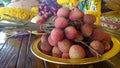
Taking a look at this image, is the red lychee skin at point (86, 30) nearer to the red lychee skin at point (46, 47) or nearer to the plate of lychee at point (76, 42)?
the plate of lychee at point (76, 42)

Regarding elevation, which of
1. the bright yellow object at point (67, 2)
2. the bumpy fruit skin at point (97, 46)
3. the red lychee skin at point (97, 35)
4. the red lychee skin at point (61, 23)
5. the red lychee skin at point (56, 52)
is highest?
the bright yellow object at point (67, 2)

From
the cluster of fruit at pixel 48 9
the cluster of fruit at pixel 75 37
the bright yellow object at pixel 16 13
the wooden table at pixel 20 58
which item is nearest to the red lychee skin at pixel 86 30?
the cluster of fruit at pixel 75 37

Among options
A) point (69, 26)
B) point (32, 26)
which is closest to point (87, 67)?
point (69, 26)

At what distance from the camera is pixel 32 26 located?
0.70 metres

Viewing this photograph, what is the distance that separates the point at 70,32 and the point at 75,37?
23mm

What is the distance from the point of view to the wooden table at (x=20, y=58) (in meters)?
0.66

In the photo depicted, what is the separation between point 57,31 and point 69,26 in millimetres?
43

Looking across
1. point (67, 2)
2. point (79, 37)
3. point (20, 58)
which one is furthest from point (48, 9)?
point (79, 37)

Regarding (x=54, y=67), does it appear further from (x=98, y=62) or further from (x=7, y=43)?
(x=7, y=43)

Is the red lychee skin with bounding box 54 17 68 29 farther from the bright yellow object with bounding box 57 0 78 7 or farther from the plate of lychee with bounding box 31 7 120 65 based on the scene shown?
the bright yellow object with bounding box 57 0 78 7

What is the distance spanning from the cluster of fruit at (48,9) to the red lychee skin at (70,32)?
45cm

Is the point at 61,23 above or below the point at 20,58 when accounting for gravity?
above

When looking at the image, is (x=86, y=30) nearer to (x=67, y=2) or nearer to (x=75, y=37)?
(x=75, y=37)

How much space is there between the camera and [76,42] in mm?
627
